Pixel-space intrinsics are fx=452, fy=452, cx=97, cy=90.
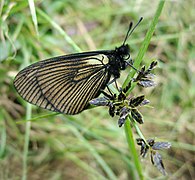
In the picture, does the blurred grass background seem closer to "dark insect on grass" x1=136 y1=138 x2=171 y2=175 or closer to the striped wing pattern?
the striped wing pattern

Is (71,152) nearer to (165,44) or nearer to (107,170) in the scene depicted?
(107,170)

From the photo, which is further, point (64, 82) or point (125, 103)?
point (64, 82)

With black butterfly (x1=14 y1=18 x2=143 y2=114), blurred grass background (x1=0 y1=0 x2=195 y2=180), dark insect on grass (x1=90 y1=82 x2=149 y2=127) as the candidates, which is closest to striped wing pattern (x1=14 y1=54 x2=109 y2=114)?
black butterfly (x1=14 y1=18 x2=143 y2=114)

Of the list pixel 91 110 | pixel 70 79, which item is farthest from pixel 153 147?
pixel 91 110

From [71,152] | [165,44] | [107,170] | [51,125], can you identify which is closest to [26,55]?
[51,125]

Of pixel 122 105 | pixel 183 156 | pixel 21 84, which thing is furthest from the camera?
pixel 183 156

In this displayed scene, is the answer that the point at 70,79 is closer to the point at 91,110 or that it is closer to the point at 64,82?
the point at 64,82

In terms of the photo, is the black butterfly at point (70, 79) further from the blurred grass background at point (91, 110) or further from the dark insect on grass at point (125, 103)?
the blurred grass background at point (91, 110)
